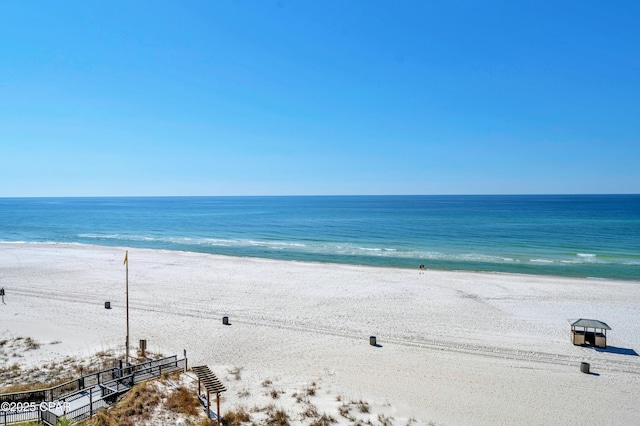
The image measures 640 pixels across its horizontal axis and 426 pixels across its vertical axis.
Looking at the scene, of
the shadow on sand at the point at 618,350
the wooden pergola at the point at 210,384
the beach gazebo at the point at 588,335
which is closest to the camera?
the wooden pergola at the point at 210,384

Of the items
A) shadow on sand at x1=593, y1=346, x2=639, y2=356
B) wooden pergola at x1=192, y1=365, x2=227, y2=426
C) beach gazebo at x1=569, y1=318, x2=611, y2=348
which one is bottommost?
shadow on sand at x1=593, y1=346, x2=639, y2=356

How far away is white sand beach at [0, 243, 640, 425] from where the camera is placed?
44.5 feet

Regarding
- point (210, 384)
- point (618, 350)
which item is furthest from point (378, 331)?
point (618, 350)

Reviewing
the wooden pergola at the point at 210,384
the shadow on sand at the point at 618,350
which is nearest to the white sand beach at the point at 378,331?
the shadow on sand at the point at 618,350

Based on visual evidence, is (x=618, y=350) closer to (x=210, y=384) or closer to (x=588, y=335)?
(x=588, y=335)

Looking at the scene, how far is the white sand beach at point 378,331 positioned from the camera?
44.5 feet

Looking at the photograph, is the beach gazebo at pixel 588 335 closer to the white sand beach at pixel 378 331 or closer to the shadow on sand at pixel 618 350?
the shadow on sand at pixel 618 350

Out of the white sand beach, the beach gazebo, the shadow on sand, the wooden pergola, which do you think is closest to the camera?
the wooden pergola

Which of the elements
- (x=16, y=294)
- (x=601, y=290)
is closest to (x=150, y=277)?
(x=16, y=294)

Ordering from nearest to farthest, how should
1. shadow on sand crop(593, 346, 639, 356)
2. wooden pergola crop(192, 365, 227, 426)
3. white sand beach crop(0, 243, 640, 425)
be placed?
1. wooden pergola crop(192, 365, 227, 426)
2. white sand beach crop(0, 243, 640, 425)
3. shadow on sand crop(593, 346, 639, 356)

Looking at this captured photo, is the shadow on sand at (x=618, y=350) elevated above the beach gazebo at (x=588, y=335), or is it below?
below

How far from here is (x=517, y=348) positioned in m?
17.8

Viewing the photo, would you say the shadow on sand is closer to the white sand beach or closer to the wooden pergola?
the white sand beach

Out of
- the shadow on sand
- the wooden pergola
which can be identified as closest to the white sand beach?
the shadow on sand
